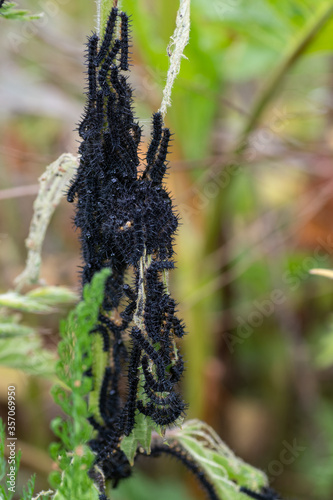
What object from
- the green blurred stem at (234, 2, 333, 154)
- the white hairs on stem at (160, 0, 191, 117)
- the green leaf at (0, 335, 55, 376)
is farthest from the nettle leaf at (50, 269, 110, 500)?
the green blurred stem at (234, 2, 333, 154)

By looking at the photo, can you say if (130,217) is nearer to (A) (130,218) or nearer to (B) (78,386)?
(A) (130,218)

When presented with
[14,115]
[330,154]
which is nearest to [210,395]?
[330,154]

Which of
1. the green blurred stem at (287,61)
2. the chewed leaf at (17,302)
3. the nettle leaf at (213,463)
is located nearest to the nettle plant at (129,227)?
the nettle leaf at (213,463)

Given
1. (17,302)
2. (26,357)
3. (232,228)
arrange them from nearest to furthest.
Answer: (17,302), (26,357), (232,228)

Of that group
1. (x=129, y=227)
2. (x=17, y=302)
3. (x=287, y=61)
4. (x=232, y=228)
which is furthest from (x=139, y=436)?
(x=232, y=228)

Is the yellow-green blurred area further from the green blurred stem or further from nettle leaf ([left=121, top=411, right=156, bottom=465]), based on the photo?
nettle leaf ([left=121, top=411, right=156, bottom=465])

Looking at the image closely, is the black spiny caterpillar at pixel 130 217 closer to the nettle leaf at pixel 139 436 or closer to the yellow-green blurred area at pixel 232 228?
the nettle leaf at pixel 139 436

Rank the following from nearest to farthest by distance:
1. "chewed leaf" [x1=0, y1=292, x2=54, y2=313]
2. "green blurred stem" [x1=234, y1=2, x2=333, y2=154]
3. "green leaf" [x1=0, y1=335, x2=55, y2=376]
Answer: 1. "chewed leaf" [x1=0, y1=292, x2=54, y2=313]
2. "green leaf" [x1=0, y1=335, x2=55, y2=376]
3. "green blurred stem" [x1=234, y1=2, x2=333, y2=154]
